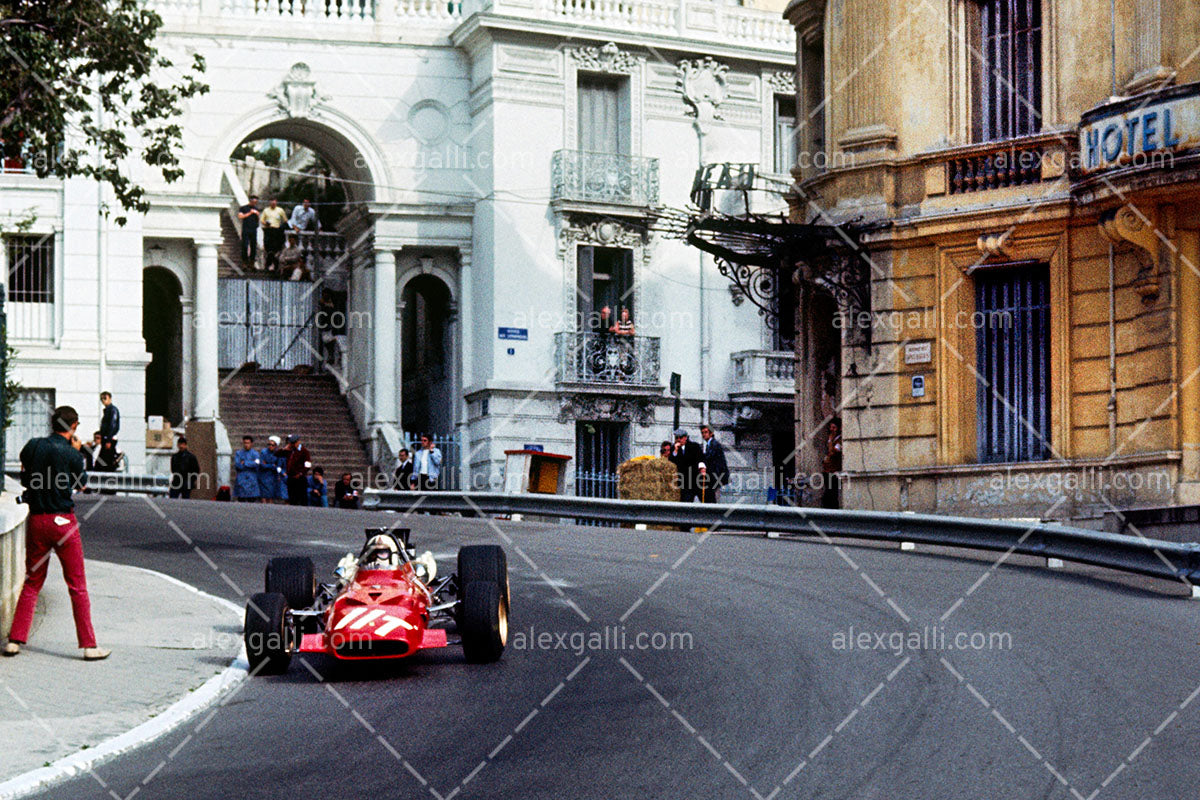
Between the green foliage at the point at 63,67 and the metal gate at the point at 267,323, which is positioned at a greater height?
the green foliage at the point at 63,67

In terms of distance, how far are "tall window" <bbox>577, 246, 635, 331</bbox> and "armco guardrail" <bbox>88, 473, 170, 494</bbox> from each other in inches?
439

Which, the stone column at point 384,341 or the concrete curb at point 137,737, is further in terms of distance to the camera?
the stone column at point 384,341

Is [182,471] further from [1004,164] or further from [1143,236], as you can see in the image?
[1143,236]

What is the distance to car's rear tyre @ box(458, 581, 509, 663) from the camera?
1343 centimetres

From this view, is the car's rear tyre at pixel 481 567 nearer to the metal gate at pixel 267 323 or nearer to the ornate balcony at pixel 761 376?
the ornate balcony at pixel 761 376

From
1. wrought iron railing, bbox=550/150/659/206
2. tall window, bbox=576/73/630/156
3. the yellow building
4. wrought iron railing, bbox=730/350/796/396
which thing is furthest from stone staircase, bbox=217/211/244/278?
the yellow building

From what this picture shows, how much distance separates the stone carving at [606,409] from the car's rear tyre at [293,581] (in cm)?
2816

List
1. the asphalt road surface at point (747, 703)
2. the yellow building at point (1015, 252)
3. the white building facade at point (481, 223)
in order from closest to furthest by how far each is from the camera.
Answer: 1. the asphalt road surface at point (747, 703)
2. the yellow building at point (1015, 252)
3. the white building facade at point (481, 223)

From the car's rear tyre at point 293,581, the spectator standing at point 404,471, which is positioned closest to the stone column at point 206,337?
the spectator standing at point 404,471

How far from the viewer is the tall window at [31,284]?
3981cm

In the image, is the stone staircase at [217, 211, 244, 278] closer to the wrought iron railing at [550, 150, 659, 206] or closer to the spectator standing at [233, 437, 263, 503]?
the wrought iron railing at [550, 150, 659, 206]

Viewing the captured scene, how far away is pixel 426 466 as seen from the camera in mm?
36875

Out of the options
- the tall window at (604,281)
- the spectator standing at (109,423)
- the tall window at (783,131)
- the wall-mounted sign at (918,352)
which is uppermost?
the tall window at (783,131)

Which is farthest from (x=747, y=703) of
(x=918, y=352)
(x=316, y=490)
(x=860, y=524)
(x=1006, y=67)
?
(x=316, y=490)
